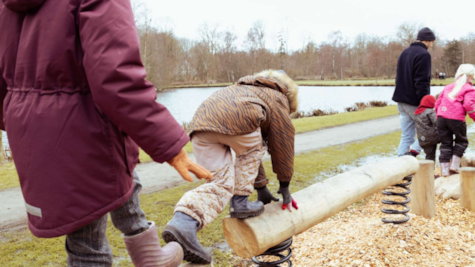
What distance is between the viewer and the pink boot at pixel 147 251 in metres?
1.89

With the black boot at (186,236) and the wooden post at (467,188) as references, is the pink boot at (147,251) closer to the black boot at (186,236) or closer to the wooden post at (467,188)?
the black boot at (186,236)

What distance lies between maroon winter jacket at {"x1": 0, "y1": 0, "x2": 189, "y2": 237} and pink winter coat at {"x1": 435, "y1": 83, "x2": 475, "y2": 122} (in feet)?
18.1

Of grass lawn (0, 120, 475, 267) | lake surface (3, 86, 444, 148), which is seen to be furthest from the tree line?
grass lawn (0, 120, 475, 267)

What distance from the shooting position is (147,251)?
1.91m

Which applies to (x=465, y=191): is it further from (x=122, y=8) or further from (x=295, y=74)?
(x=295, y=74)

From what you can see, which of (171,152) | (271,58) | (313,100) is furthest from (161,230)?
(271,58)

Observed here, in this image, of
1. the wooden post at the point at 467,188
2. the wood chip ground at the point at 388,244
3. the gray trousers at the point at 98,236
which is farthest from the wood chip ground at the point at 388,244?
the gray trousers at the point at 98,236

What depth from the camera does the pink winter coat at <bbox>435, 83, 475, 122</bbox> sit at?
18.9ft

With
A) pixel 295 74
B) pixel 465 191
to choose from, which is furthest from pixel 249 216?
pixel 295 74

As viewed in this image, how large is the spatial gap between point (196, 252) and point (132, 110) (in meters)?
1.05

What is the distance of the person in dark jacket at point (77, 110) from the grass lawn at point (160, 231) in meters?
2.37

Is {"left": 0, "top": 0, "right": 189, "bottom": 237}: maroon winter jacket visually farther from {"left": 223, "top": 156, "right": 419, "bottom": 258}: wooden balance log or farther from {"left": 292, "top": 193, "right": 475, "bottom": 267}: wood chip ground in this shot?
{"left": 292, "top": 193, "right": 475, "bottom": 267}: wood chip ground

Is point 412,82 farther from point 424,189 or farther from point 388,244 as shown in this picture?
point 388,244

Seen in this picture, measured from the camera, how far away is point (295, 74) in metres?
79.7
